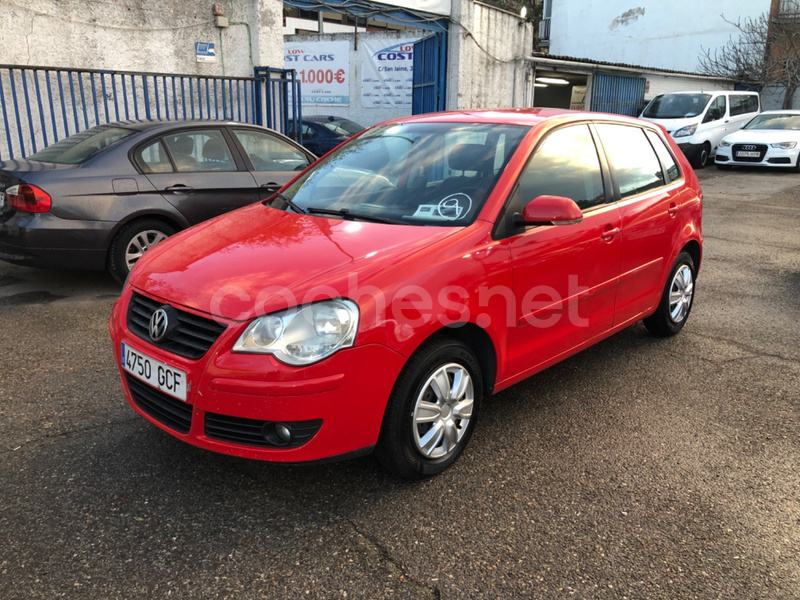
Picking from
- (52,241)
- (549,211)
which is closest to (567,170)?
(549,211)

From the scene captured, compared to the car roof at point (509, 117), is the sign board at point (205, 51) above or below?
above

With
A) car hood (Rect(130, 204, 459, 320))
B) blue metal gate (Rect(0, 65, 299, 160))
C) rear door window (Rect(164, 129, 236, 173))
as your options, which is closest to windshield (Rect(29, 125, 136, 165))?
rear door window (Rect(164, 129, 236, 173))

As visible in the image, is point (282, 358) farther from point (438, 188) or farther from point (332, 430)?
point (438, 188)

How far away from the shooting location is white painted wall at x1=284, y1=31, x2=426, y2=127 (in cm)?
1717

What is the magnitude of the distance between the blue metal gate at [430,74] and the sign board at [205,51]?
585 cm

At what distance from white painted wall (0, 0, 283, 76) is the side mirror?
783cm

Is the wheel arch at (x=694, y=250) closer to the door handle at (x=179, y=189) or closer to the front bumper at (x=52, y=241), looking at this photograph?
the door handle at (x=179, y=189)

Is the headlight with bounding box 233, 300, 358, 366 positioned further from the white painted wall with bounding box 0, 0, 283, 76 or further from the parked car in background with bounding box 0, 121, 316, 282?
the white painted wall with bounding box 0, 0, 283, 76

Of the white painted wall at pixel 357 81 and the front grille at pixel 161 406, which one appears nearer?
the front grille at pixel 161 406

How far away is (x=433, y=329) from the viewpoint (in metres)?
2.71

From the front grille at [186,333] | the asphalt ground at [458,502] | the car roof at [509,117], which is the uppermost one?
the car roof at [509,117]

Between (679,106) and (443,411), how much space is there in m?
17.3

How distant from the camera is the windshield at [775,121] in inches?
669

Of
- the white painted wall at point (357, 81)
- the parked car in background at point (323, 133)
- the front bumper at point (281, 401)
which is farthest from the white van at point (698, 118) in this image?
the front bumper at point (281, 401)
